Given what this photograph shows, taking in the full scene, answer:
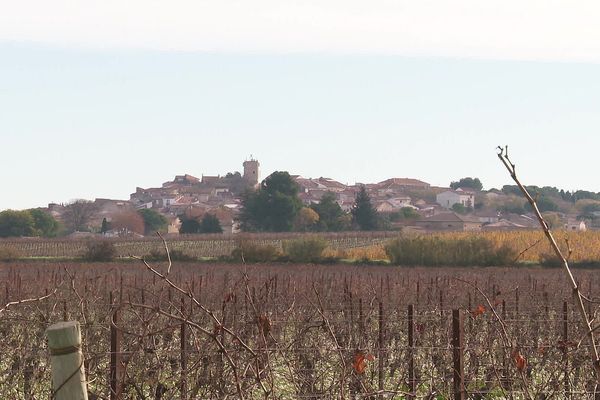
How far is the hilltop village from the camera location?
93.2 m

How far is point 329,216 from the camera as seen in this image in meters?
69.7

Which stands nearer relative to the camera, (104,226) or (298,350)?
(298,350)

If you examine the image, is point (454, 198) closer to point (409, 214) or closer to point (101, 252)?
point (409, 214)

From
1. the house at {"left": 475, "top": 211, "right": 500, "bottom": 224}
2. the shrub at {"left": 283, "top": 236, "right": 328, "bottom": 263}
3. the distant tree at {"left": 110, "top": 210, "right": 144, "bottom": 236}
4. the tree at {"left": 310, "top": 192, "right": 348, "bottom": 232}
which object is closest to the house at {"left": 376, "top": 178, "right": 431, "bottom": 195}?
the house at {"left": 475, "top": 211, "right": 500, "bottom": 224}

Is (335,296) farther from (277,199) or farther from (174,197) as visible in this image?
(174,197)

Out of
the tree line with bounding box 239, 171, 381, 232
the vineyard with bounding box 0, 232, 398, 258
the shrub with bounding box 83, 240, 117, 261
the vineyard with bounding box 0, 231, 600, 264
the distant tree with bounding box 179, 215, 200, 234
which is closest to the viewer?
the vineyard with bounding box 0, 231, 600, 264

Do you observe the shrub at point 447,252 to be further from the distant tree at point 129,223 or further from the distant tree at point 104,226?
the distant tree at point 129,223

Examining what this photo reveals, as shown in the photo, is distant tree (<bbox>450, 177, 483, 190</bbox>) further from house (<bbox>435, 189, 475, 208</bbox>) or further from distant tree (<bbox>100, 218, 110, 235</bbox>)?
distant tree (<bbox>100, 218, 110, 235</bbox>)

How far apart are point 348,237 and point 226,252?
7.47 metres

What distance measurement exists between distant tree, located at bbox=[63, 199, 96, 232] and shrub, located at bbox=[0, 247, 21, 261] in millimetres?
49127

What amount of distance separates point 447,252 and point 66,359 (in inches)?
1422

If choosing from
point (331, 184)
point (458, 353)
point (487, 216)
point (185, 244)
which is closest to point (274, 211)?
point (185, 244)

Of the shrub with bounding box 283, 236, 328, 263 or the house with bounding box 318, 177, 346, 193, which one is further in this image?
the house with bounding box 318, 177, 346, 193

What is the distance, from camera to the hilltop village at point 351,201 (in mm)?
93188
